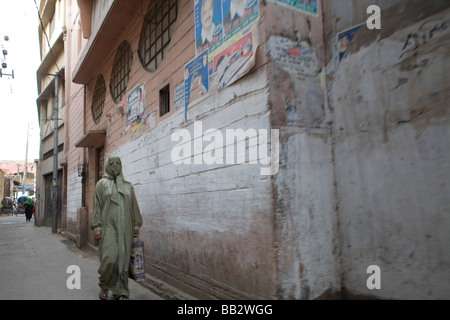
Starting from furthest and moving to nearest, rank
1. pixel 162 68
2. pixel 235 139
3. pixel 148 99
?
pixel 148 99 < pixel 162 68 < pixel 235 139

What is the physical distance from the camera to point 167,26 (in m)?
5.30

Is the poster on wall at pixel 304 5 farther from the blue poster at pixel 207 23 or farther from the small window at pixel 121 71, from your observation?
the small window at pixel 121 71

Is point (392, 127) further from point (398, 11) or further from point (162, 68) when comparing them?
point (162, 68)

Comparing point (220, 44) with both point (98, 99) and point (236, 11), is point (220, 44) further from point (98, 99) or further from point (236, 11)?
point (98, 99)

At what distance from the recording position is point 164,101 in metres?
5.22

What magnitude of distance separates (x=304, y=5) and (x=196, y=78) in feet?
4.86

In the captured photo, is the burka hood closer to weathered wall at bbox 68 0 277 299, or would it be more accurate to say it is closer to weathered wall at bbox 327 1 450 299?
weathered wall at bbox 68 0 277 299

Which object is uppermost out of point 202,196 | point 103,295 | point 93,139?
point 93,139

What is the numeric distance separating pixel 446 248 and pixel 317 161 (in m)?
1.16

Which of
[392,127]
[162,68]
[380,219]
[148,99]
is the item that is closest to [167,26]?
[162,68]

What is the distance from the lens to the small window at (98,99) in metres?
8.91

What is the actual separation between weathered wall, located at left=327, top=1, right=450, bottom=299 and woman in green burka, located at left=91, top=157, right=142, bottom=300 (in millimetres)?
2331

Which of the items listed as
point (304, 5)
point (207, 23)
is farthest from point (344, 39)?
point (207, 23)

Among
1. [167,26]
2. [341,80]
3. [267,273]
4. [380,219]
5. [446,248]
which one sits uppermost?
[167,26]
